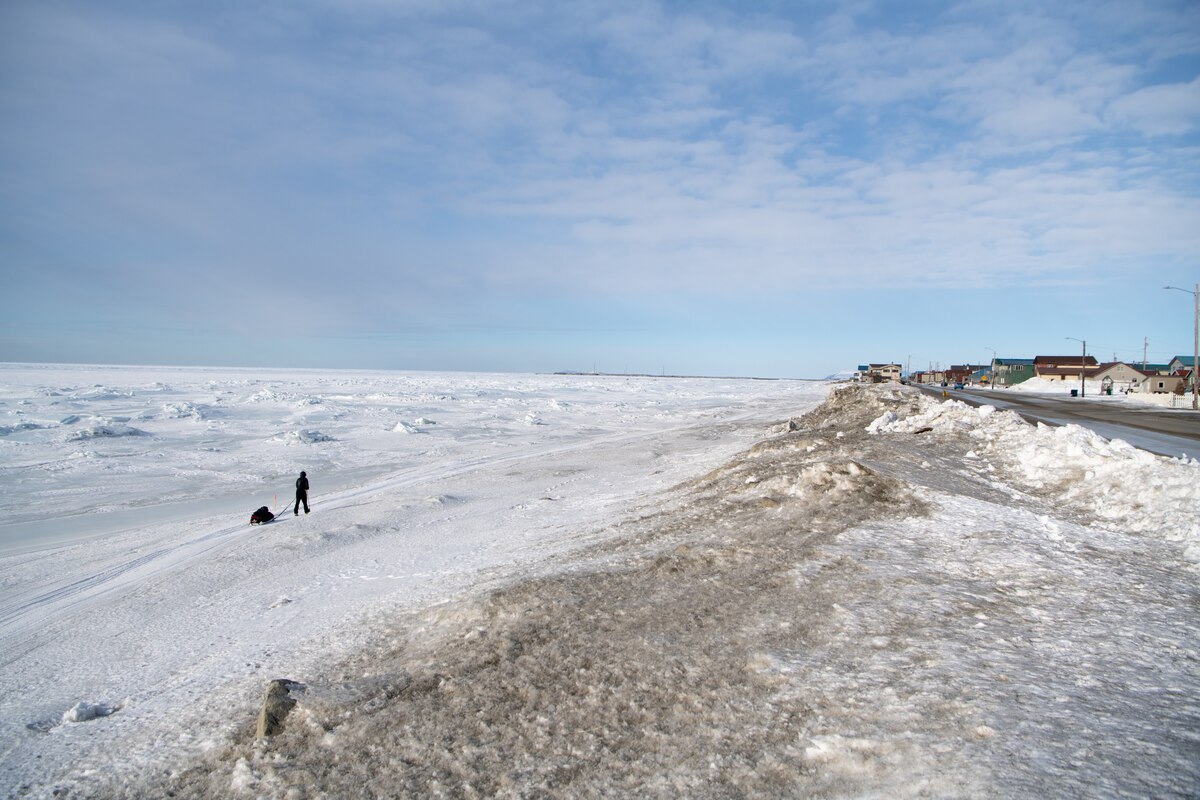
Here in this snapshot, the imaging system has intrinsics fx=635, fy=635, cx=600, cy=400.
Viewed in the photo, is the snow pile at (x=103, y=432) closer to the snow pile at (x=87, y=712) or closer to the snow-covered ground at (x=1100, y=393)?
the snow pile at (x=87, y=712)

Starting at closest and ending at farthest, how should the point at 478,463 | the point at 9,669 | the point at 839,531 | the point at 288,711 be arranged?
the point at 288,711 → the point at 9,669 → the point at 839,531 → the point at 478,463

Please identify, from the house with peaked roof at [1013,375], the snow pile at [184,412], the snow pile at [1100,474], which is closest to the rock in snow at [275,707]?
the snow pile at [1100,474]

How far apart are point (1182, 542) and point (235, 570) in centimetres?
1313

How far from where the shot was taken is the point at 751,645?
5.42 metres

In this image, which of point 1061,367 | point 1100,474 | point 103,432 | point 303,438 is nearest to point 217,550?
point 1100,474

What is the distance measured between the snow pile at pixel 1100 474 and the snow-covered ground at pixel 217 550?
7.09 m

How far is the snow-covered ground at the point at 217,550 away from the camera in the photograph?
19.3 ft

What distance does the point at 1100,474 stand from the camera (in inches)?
379

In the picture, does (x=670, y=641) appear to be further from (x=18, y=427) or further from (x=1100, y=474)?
(x=18, y=427)

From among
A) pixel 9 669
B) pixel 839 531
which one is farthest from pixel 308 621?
pixel 839 531

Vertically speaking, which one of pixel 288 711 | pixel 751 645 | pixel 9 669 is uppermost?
pixel 751 645

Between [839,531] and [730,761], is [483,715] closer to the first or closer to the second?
[730,761]

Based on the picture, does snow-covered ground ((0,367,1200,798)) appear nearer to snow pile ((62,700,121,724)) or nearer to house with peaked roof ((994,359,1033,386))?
snow pile ((62,700,121,724))

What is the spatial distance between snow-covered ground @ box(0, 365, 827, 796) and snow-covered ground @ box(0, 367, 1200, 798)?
7cm
